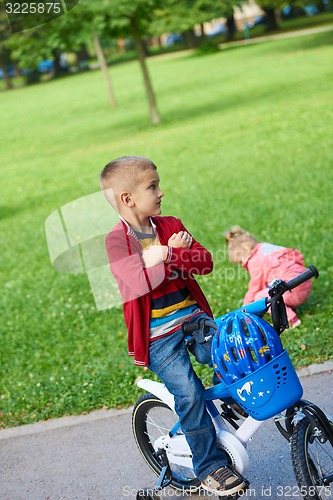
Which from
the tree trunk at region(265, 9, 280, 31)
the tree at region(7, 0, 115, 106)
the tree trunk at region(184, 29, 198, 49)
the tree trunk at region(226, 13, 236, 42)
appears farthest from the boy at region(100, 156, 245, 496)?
the tree trunk at region(265, 9, 280, 31)

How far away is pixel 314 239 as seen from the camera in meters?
8.13

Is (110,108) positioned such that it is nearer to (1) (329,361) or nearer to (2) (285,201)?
(2) (285,201)

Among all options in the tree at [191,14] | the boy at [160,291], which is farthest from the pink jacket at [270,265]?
the tree at [191,14]

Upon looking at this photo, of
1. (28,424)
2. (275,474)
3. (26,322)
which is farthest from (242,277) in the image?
(275,474)

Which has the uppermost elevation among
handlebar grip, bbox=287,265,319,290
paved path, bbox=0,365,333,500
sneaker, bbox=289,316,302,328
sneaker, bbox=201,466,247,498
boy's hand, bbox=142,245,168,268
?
boy's hand, bbox=142,245,168,268

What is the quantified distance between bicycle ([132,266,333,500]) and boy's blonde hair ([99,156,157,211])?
2.31ft

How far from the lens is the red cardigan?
3.44m

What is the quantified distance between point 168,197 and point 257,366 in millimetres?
8739

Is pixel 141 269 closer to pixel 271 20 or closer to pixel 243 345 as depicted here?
pixel 243 345

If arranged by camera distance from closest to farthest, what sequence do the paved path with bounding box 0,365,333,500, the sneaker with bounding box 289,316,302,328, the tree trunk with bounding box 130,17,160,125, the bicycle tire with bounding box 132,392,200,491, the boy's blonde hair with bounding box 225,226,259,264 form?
1. the bicycle tire with bounding box 132,392,200,491
2. the paved path with bounding box 0,365,333,500
3. the sneaker with bounding box 289,316,302,328
4. the boy's blonde hair with bounding box 225,226,259,264
5. the tree trunk with bounding box 130,17,160,125

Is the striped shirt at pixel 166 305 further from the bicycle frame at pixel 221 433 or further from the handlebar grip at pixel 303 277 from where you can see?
the handlebar grip at pixel 303 277

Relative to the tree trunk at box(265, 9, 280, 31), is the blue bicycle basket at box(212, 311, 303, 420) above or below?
above

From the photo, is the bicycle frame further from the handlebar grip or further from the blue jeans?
the handlebar grip

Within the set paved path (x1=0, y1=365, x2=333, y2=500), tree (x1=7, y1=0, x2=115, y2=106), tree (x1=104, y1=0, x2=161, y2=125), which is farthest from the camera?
tree (x1=7, y1=0, x2=115, y2=106)
